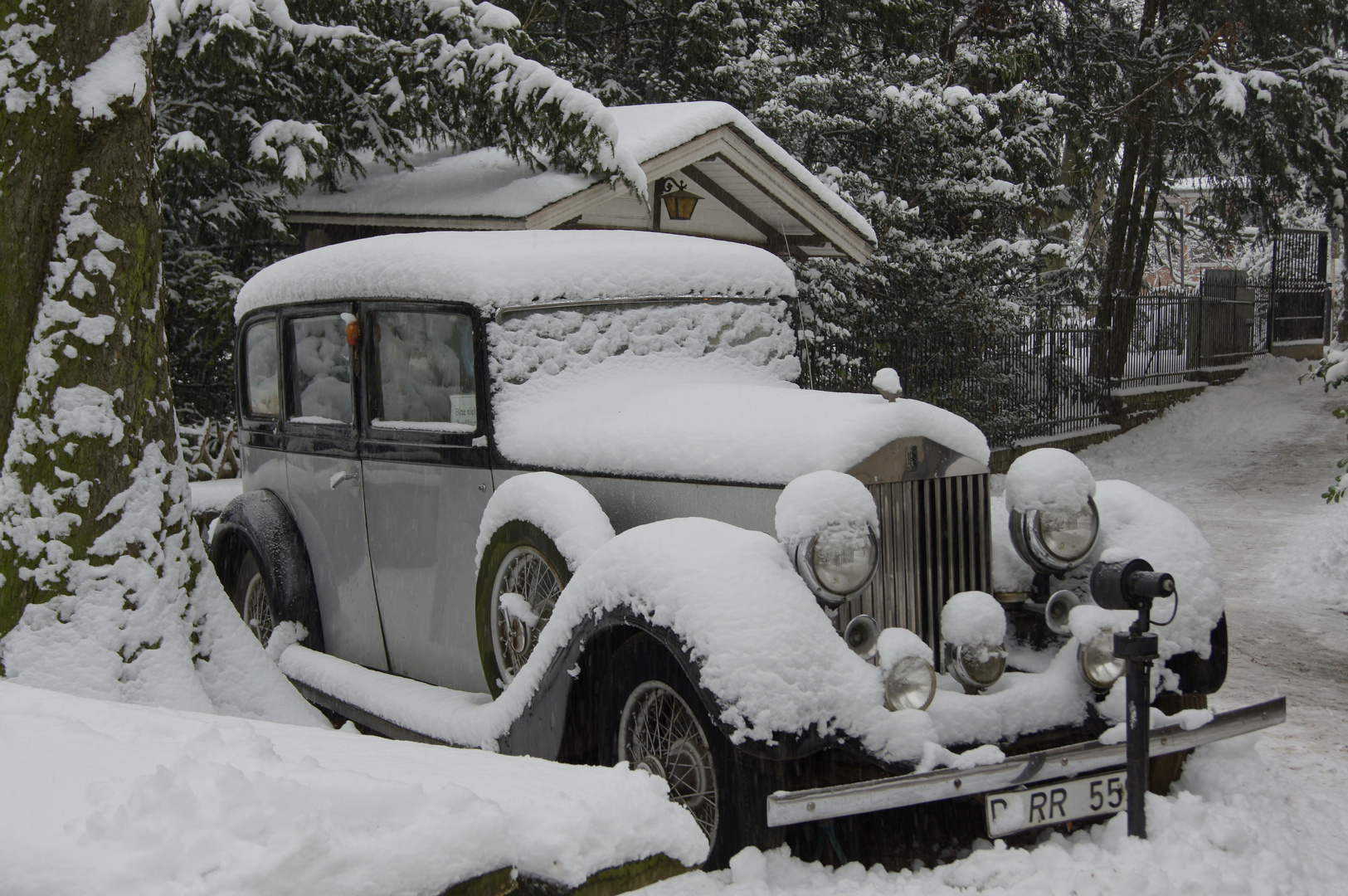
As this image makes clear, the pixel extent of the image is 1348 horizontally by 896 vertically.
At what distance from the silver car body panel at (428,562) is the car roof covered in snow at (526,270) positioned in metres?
0.71

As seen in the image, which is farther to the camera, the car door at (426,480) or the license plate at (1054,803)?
the car door at (426,480)

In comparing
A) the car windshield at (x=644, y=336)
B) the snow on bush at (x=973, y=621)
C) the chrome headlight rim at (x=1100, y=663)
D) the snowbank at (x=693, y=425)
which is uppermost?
the car windshield at (x=644, y=336)

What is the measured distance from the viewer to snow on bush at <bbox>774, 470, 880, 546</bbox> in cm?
311

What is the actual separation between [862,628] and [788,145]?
1177cm

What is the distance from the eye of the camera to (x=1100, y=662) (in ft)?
11.3

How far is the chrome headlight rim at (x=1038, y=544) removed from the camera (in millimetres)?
3758

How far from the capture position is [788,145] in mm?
14211

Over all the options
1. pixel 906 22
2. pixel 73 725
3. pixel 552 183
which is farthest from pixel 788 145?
pixel 73 725

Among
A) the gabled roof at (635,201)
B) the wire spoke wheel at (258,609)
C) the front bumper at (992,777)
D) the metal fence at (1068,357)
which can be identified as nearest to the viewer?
the front bumper at (992,777)

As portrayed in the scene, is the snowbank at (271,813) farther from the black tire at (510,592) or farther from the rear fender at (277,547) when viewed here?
the rear fender at (277,547)

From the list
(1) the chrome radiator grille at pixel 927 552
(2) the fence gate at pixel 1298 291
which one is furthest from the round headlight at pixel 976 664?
(2) the fence gate at pixel 1298 291

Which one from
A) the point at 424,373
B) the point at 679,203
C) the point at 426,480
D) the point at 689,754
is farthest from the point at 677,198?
the point at 689,754

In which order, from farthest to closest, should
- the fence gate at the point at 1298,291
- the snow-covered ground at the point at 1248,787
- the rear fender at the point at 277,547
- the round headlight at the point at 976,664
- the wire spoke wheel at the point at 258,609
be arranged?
the fence gate at the point at 1298,291 < the wire spoke wheel at the point at 258,609 < the rear fender at the point at 277,547 < the round headlight at the point at 976,664 < the snow-covered ground at the point at 1248,787

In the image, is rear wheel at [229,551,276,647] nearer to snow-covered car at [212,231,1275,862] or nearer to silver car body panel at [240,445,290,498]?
snow-covered car at [212,231,1275,862]
